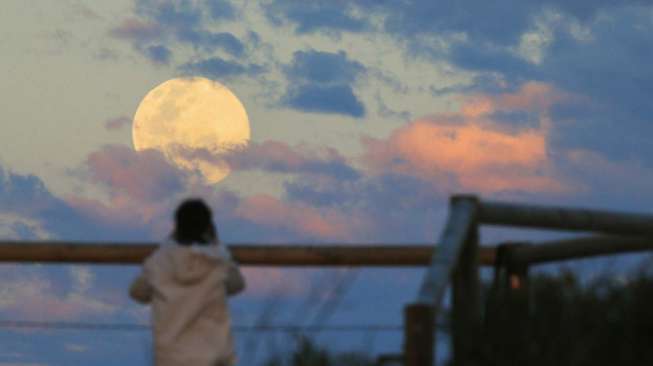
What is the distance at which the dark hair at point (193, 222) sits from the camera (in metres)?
6.77

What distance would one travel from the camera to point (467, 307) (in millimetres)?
6309

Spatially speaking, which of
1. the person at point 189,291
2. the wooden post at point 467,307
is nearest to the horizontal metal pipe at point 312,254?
the person at point 189,291

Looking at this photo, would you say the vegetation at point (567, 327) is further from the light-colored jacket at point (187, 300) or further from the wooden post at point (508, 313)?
the light-colored jacket at point (187, 300)

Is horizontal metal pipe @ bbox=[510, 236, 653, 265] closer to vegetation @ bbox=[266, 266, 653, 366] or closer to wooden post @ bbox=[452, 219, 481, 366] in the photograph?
vegetation @ bbox=[266, 266, 653, 366]

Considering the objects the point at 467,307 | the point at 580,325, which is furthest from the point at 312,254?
the point at 580,325

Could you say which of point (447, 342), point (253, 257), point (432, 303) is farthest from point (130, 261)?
point (432, 303)

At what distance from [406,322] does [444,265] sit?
432mm

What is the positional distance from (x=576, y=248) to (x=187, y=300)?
218 cm

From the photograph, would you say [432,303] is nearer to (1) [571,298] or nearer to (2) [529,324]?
(2) [529,324]

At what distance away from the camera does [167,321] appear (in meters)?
6.75

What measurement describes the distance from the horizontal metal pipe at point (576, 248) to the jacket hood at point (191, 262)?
6.09ft

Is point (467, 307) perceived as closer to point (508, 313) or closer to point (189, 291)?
point (508, 313)

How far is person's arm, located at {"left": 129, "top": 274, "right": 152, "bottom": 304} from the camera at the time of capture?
22.5 ft

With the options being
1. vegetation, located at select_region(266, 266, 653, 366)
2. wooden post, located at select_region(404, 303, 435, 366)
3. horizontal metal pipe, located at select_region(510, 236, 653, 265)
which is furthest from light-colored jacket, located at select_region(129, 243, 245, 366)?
horizontal metal pipe, located at select_region(510, 236, 653, 265)
